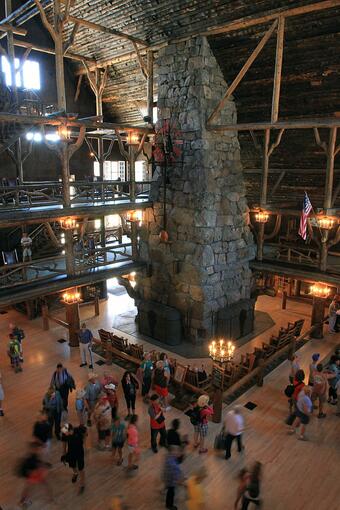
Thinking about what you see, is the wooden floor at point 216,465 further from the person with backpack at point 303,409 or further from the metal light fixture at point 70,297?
the metal light fixture at point 70,297

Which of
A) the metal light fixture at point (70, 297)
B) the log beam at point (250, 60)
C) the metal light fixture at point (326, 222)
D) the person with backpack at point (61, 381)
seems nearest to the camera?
the person with backpack at point (61, 381)

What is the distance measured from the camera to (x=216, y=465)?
7453 mm

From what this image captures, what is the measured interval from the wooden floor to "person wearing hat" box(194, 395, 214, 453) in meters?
0.26

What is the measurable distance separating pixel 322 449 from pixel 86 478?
15.9 ft

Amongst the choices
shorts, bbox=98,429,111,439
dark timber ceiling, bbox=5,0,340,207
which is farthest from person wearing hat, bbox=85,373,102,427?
dark timber ceiling, bbox=5,0,340,207

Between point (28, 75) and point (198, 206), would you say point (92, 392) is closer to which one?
point (198, 206)

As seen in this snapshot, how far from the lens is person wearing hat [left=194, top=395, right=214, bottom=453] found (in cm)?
763

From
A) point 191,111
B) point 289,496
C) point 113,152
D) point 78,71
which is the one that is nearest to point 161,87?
point 191,111

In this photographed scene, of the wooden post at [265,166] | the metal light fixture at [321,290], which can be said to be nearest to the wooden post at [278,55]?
the wooden post at [265,166]

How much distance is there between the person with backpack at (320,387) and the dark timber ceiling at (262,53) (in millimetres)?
7214

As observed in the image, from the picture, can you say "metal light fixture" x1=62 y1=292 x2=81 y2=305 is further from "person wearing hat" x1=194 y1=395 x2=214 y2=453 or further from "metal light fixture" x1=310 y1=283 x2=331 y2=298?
"metal light fixture" x1=310 y1=283 x2=331 y2=298

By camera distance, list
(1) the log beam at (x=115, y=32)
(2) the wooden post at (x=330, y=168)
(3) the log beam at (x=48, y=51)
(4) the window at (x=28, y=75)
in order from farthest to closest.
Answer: (4) the window at (x=28, y=75)
(3) the log beam at (x=48, y=51)
(1) the log beam at (x=115, y=32)
(2) the wooden post at (x=330, y=168)

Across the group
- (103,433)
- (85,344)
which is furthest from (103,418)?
(85,344)

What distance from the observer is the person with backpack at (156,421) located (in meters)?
7.42
